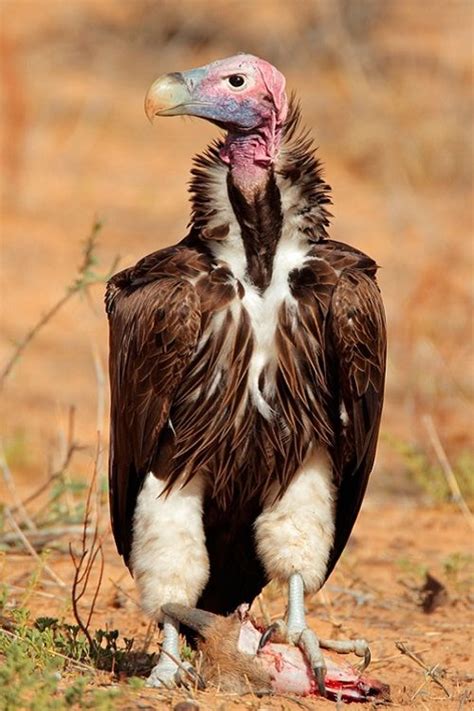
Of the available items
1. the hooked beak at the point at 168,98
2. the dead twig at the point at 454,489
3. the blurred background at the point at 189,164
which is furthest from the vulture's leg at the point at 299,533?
the blurred background at the point at 189,164

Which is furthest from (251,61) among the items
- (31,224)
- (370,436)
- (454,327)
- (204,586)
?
(31,224)

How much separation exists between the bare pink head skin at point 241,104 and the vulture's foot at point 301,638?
112 centimetres

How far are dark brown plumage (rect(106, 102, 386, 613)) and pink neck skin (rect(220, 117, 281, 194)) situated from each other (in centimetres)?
3

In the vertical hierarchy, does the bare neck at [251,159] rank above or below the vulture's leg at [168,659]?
above

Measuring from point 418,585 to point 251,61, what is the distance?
2.34 meters

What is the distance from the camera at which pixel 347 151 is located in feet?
43.0

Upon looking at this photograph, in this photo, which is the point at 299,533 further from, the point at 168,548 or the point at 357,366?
the point at 357,366

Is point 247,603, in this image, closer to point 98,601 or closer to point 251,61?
point 98,601

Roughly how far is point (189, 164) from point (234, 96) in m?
9.70

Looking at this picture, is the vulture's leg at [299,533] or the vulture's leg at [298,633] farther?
the vulture's leg at [299,533]

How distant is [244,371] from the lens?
3.90 meters

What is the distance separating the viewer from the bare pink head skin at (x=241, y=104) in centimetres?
402

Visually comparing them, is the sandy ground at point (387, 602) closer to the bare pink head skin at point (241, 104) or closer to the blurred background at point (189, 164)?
the blurred background at point (189, 164)

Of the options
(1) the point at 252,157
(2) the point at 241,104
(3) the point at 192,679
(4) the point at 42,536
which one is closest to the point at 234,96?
(2) the point at 241,104
